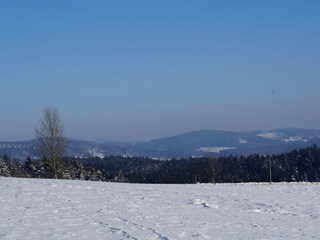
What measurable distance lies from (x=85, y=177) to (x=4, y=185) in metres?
58.2

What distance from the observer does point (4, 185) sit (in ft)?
65.8

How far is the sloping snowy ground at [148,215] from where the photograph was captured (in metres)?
10.8

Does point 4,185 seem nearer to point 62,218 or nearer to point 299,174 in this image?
point 62,218

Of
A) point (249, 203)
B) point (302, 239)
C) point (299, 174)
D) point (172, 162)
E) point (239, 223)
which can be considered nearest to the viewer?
point (302, 239)

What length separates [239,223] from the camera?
12523 mm

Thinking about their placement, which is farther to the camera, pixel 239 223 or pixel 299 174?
pixel 299 174

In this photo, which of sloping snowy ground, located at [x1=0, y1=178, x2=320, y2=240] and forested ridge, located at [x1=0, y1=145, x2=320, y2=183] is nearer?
sloping snowy ground, located at [x1=0, y1=178, x2=320, y2=240]

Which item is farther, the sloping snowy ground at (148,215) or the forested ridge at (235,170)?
the forested ridge at (235,170)

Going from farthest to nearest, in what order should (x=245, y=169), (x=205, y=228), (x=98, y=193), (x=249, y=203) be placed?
(x=245, y=169) → (x=98, y=193) → (x=249, y=203) → (x=205, y=228)

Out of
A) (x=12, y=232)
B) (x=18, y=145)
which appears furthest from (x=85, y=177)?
(x=18, y=145)

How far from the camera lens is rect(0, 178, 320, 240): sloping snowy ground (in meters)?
10.8

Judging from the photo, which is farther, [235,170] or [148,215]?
[235,170]

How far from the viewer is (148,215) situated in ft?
43.9

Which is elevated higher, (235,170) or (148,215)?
(148,215)
